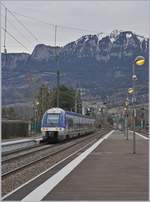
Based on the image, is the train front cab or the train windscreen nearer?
the train front cab

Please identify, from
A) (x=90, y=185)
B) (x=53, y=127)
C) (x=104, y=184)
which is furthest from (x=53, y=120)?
(x=90, y=185)

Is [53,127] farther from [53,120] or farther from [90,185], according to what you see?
[90,185]

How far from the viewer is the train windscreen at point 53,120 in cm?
4631

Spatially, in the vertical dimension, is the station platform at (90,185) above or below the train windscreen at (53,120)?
below

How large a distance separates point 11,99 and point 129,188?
66.6 m

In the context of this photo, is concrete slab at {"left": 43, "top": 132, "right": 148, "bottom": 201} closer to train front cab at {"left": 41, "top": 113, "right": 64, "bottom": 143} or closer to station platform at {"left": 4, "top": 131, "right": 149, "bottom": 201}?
station platform at {"left": 4, "top": 131, "right": 149, "bottom": 201}

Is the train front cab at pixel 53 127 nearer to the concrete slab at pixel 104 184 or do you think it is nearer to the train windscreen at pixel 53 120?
the train windscreen at pixel 53 120

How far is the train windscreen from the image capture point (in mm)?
46306

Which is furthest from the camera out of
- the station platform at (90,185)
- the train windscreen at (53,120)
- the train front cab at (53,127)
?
the train windscreen at (53,120)

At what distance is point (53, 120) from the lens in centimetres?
4700

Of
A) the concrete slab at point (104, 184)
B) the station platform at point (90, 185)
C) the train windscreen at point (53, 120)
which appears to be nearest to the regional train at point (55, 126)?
the train windscreen at point (53, 120)

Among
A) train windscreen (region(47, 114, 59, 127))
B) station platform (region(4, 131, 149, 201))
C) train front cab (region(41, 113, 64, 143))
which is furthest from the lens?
train windscreen (region(47, 114, 59, 127))

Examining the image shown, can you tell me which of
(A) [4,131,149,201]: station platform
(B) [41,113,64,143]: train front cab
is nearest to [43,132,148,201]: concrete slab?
(A) [4,131,149,201]: station platform

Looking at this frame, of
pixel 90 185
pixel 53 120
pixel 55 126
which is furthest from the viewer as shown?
pixel 53 120
